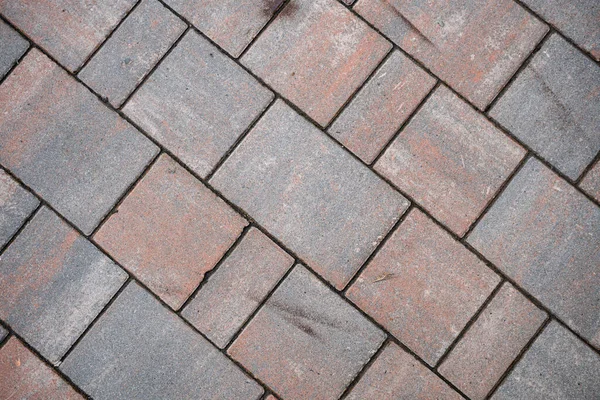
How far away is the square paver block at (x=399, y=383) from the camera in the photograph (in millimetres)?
2201

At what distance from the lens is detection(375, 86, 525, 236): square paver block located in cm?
227

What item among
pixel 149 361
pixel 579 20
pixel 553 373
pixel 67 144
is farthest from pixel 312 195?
pixel 579 20

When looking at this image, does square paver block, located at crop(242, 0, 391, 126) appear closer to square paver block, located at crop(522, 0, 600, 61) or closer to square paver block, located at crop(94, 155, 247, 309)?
square paver block, located at crop(94, 155, 247, 309)

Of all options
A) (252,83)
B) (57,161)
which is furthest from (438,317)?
(57,161)

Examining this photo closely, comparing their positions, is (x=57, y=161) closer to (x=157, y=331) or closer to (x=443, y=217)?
(x=157, y=331)

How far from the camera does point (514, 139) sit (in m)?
2.29

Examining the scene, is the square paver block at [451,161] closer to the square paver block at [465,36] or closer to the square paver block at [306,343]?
the square paver block at [465,36]

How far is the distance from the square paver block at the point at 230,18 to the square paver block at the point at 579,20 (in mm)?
1184

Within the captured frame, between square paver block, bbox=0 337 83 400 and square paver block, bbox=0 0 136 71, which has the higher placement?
square paver block, bbox=0 0 136 71

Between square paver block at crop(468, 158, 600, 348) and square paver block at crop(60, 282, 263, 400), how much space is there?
116 cm

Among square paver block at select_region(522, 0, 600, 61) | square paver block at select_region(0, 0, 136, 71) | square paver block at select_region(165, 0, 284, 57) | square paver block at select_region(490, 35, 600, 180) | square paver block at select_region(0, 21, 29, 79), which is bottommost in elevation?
square paver block at select_region(0, 21, 29, 79)

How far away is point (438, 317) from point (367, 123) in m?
0.85

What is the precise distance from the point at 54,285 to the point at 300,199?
1.08m

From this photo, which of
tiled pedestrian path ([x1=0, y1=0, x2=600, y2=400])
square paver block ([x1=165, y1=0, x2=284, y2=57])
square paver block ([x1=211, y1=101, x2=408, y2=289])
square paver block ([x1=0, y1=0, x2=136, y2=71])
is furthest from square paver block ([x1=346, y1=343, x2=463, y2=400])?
square paver block ([x1=0, y1=0, x2=136, y2=71])
